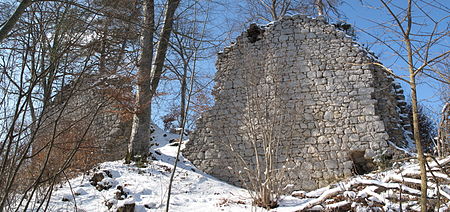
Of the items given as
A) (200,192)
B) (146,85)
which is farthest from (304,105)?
(146,85)

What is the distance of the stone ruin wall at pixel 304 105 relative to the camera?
6.81m

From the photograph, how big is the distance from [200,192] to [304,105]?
3.03 metres

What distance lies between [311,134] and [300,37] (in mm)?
2461

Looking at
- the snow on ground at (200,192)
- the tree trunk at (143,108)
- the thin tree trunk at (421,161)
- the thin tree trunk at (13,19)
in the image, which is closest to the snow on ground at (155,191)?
the snow on ground at (200,192)

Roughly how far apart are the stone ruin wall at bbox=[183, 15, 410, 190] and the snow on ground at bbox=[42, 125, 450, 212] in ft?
2.77

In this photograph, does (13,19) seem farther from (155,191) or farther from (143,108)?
(143,108)

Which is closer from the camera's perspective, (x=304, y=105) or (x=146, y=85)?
(x=304, y=105)

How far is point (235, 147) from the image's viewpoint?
761 cm

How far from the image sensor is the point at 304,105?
7359mm

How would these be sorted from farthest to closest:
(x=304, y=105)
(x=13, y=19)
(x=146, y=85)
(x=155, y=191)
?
1. (x=146, y=85)
2. (x=304, y=105)
3. (x=155, y=191)
4. (x=13, y=19)

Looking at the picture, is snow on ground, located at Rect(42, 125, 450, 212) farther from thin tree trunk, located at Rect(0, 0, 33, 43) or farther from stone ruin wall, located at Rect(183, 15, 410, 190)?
thin tree trunk, located at Rect(0, 0, 33, 43)

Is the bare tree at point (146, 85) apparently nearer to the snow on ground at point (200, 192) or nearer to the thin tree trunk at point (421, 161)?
the snow on ground at point (200, 192)

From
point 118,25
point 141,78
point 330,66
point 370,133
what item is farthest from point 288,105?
point 118,25

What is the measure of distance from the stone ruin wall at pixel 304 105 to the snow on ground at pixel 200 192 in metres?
0.84
